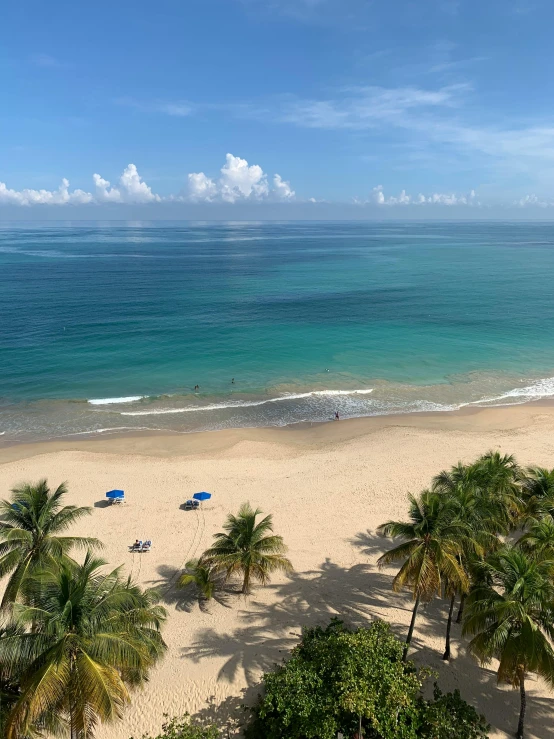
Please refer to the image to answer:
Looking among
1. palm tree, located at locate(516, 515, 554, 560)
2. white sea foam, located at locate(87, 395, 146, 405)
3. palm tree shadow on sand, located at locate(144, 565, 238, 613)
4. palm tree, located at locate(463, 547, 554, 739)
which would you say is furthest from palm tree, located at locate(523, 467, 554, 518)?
white sea foam, located at locate(87, 395, 146, 405)

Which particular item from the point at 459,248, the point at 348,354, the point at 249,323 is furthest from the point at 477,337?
the point at 459,248

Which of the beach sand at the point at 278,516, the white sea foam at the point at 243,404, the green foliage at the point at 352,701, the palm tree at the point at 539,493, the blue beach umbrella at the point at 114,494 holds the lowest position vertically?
the beach sand at the point at 278,516

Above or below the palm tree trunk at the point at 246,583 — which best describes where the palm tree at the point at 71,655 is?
above

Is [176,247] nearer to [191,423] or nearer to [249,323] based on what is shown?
[249,323]

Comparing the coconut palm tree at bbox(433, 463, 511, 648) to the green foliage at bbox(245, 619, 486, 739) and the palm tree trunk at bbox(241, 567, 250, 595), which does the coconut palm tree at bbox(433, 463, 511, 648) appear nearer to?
the green foliage at bbox(245, 619, 486, 739)

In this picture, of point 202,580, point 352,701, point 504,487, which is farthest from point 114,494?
point 504,487

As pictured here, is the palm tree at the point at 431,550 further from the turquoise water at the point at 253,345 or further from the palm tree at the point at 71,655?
the turquoise water at the point at 253,345

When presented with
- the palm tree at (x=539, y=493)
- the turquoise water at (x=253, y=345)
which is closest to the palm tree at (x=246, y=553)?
the palm tree at (x=539, y=493)
